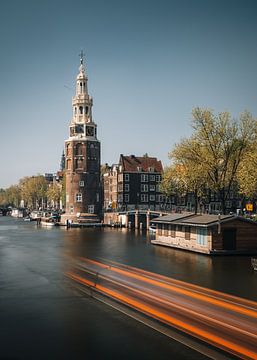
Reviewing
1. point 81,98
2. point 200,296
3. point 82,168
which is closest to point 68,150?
point 82,168

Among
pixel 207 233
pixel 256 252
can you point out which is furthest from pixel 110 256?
pixel 256 252

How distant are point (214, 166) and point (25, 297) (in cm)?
4472

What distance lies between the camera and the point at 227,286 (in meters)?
37.2

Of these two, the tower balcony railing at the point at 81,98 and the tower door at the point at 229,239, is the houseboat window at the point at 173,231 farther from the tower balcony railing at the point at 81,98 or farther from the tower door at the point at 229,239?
the tower balcony railing at the point at 81,98

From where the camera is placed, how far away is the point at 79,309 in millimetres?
30109

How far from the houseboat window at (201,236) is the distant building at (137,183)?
7505 centimetres

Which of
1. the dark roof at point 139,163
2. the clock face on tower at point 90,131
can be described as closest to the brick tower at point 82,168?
the clock face on tower at point 90,131

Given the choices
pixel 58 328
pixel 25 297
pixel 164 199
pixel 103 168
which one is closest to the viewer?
pixel 58 328

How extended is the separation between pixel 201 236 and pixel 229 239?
3889 millimetres

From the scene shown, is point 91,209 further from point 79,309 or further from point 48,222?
point 79,309

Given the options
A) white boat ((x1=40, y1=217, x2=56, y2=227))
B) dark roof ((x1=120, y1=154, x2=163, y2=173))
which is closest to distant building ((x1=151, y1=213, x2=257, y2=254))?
dark roof ((x1=120, y1=154, x2=163, y2=173))

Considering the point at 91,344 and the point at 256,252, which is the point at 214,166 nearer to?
the point at 256,252

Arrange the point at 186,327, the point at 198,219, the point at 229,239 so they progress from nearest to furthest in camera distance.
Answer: the point at 186,327 → the point at 229,239 → the point at 198,219

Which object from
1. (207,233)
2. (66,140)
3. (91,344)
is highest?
(66,140)
